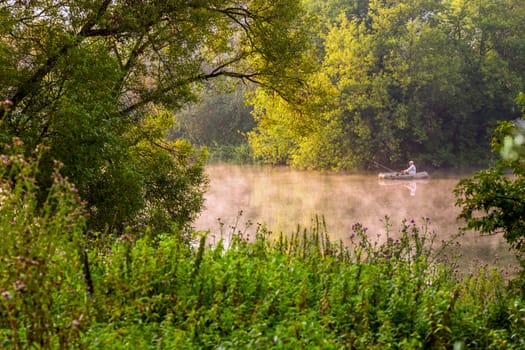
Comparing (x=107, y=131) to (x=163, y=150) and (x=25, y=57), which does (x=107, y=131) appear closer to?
(x=25, y=57)

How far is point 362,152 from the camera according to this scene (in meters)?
34.8

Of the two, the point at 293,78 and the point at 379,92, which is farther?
the point at 379,92

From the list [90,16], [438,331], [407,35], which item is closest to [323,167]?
[407,35]

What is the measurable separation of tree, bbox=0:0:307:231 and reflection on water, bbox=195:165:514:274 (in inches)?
133

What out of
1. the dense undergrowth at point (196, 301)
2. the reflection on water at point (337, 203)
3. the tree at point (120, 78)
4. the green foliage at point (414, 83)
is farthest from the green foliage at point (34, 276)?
the green foliage at point (414, 83)

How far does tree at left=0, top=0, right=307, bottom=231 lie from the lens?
10.0 m

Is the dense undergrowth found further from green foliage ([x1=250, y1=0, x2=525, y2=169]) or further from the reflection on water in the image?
green foliage ([x1=250, y1=0, x2=525, y2=169])

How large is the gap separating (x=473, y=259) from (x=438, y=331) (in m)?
10.7

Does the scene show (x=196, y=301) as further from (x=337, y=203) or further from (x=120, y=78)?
(x=337, y=203)

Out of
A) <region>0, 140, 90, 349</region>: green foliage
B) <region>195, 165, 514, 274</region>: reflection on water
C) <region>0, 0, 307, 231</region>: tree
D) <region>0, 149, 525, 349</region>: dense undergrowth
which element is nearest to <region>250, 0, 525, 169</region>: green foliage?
<region>195, 165, 514, 274</region>: reflection on water

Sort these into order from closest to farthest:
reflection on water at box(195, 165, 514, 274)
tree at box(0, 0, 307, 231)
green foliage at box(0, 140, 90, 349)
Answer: green foliage at box(0, 140, 90, 349)
tree at box(0, 0, 307, 231)
reflection on water at box(195, 165, 514, 274)

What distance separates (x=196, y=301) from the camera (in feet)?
15.5

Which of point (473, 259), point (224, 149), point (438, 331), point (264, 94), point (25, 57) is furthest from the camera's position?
point (224, 149)

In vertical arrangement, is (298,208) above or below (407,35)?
below
